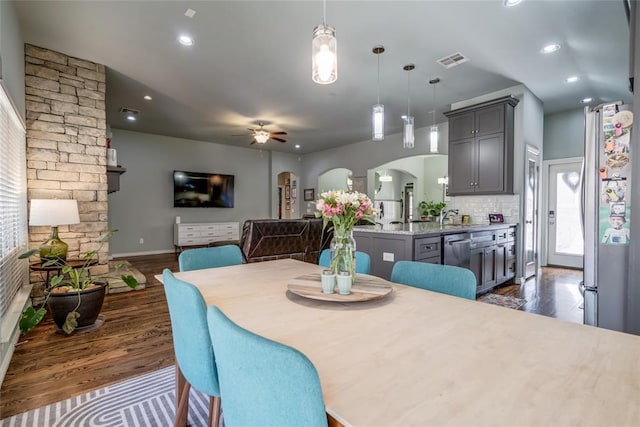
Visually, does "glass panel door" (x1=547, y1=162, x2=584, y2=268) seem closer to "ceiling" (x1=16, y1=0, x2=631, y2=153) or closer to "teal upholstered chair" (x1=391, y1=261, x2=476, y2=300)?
"ceiling" (x1=16, y1=0, x2=631, y2=153)

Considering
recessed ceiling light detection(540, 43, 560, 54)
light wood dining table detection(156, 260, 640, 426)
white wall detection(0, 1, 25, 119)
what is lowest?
light wood dining table detection(156, 260, 640, 426)

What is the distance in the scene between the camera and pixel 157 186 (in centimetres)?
750

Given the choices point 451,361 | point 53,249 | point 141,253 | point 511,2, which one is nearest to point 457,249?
point 511,2

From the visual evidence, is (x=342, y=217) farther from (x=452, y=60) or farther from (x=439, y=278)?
(x=452, y=60)

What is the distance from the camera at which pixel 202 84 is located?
4.45m

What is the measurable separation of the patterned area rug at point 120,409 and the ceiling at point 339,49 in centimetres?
302

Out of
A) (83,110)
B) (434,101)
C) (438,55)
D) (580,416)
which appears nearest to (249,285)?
(580,416)

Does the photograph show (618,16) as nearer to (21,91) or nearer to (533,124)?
(533,124)

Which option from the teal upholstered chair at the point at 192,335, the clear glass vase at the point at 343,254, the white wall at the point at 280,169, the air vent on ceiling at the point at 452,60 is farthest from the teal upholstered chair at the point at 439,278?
the white wall at the point at 280,169

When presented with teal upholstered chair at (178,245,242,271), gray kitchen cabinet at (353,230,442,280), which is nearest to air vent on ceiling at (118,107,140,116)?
teal upholstered chair at (178,245,242,271)

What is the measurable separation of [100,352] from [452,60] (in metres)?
4.59

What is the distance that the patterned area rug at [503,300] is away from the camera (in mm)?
3647

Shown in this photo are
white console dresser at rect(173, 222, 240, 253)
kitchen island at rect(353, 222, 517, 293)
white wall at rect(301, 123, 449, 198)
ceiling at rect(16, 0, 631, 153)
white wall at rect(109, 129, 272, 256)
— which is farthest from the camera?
white console dresser at rect(173, 222, 240, 253)

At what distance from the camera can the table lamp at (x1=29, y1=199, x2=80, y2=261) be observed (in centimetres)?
287
